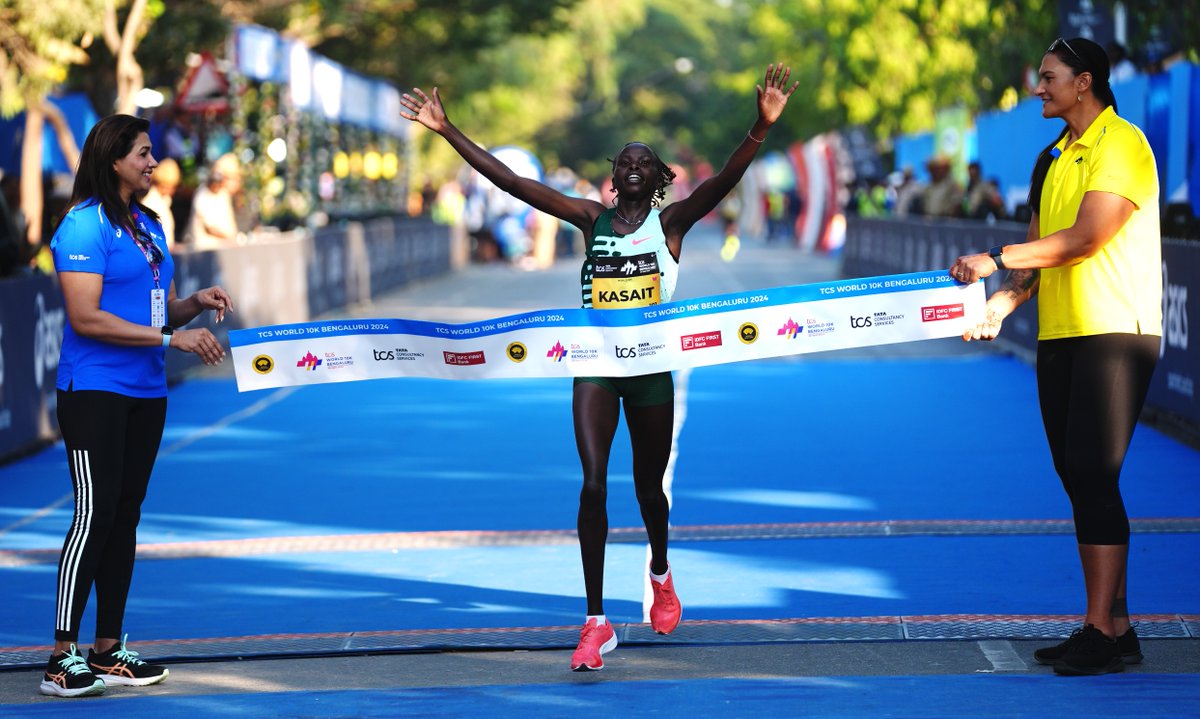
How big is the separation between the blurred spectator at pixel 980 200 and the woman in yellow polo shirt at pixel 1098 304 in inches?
654

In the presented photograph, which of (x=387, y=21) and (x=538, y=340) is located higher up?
(x=387, y=21)

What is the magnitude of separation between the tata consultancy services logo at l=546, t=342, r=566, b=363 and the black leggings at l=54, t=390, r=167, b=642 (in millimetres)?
1364

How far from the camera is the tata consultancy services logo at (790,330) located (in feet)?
22.9

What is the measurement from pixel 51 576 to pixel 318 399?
320 inches

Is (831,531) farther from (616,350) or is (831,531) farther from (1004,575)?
(616,350)

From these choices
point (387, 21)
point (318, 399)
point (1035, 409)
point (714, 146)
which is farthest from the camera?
point (714, 146)

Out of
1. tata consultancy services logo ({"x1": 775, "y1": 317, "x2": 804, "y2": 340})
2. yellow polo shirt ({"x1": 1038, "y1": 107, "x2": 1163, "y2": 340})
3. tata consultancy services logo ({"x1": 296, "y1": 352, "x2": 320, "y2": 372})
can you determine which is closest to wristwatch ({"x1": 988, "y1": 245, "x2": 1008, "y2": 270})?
yellow polo shirt ({"x1": 1038, "y1": 107, "x2": 1163, "y2": 340})

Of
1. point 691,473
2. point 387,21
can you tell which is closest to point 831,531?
point 691,473

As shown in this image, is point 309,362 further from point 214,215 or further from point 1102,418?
point 214,215

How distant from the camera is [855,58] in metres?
52.1

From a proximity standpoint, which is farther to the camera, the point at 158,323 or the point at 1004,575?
the point at 1004,575

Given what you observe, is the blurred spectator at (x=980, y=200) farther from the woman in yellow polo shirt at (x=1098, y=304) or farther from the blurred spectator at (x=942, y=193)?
the woman in yellow polo shirt at (x=1098, y=304)

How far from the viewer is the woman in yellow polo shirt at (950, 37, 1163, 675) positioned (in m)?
6.23

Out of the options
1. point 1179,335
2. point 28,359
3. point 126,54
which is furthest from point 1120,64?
point 28,359
